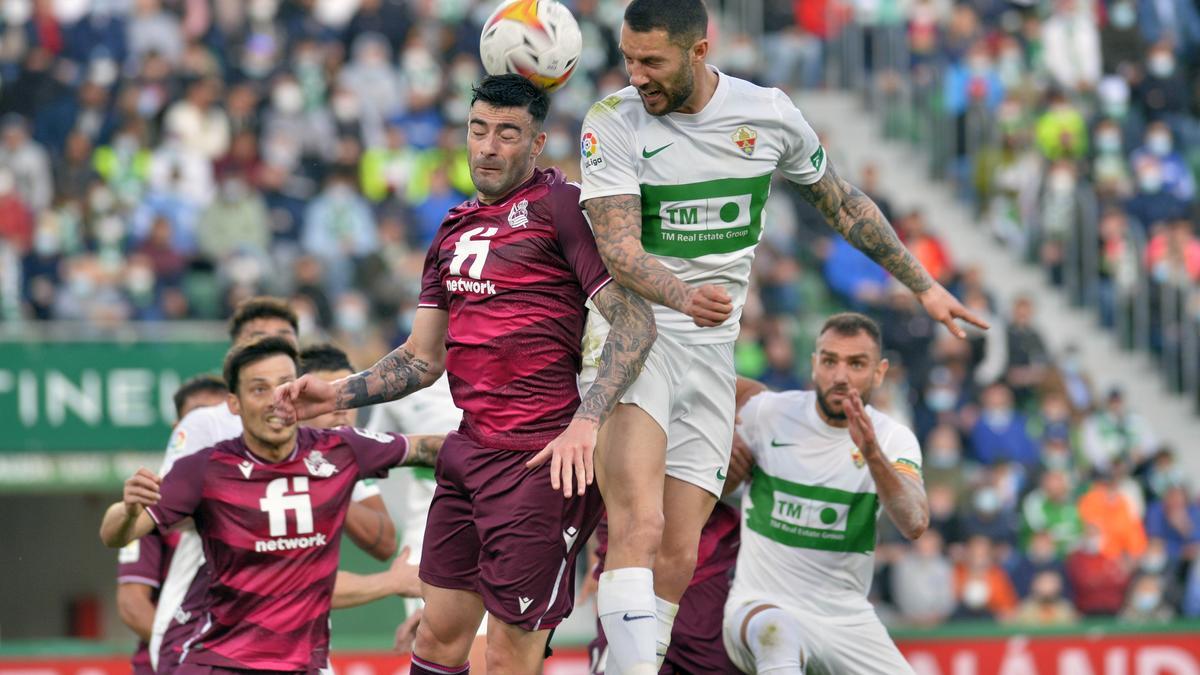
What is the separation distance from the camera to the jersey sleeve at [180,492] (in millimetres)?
7793

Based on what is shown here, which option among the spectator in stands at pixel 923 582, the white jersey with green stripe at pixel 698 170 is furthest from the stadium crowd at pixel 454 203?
the white jersey with green stripe at pixel 698 170

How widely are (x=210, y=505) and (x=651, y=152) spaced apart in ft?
7.71

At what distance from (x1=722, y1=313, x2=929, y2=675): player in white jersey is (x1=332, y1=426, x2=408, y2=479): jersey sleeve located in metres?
1.77

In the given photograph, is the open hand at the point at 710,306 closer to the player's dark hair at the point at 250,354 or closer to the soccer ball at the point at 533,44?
the soccer ball at the point at 533,44

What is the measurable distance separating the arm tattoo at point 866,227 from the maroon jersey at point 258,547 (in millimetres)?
2357

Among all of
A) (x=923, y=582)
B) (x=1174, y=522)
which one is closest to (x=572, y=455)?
(x=923, y=582)

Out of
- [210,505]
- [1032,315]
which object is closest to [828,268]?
[1032,315]

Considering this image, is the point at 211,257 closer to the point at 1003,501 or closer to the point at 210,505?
the point at 1003,501

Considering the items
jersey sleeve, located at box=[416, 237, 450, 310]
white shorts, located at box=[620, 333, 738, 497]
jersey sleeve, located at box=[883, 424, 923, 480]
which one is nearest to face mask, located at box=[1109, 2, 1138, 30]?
jersey sleeve, located at box=[883, 424, 923, 480]

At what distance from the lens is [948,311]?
7555 millimetres

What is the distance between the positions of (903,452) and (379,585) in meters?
2.44

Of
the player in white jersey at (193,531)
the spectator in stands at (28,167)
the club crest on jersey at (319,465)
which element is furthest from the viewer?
the spectator in stands at (28,167)

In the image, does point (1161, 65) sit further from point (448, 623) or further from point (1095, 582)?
point (448, 623)

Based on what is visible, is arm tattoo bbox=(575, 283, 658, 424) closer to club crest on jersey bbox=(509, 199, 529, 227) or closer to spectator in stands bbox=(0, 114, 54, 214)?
club crest on jersey bbox=(509, 199, 529, 227)
